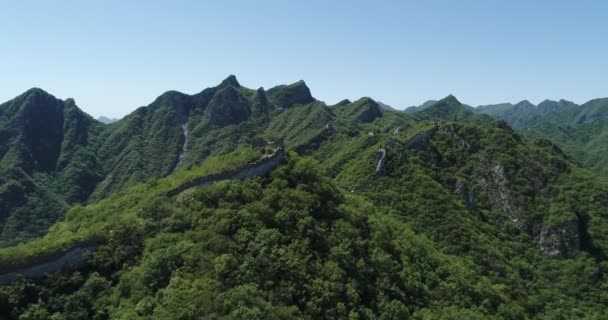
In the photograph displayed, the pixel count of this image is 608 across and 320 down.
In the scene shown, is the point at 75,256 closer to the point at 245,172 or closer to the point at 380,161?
the point at 245,172

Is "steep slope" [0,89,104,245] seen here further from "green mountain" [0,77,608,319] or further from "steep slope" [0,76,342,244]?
"green mountain" [0,77,608,319]

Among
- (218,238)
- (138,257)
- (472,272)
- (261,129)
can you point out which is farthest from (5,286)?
(261,129)

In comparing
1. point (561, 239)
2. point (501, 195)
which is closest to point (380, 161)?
point (501, 195)

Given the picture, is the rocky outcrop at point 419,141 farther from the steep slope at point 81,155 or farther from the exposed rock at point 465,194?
the steep slope at point 81,155

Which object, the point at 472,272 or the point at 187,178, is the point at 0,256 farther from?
the point at 472,272

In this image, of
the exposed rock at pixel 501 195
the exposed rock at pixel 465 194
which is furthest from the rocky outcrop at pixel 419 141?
the exposed rock at pixel 501 195
